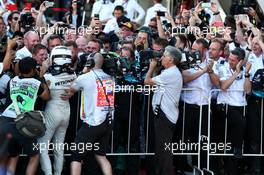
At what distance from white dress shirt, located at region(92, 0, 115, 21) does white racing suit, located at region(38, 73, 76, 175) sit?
6.00m

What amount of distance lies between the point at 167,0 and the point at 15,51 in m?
9.25

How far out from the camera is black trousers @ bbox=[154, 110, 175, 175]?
36.4 feet

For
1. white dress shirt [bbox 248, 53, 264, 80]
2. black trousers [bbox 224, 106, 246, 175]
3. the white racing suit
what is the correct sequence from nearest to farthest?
the white racing suit
black trousers [bbox 224, 106, 246, 175]
white dress shirt [bbox 248, 53, 264, 80]

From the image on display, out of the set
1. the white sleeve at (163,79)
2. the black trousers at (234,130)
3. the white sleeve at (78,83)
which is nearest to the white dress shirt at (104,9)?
the black trousers at (234,130)

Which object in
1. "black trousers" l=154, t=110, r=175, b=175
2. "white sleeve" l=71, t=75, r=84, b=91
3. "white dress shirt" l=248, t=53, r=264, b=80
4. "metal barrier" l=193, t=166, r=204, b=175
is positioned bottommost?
"metal barrier" l=193, t=166, r=204, b=175

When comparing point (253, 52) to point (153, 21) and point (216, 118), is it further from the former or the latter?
point (153, 21)

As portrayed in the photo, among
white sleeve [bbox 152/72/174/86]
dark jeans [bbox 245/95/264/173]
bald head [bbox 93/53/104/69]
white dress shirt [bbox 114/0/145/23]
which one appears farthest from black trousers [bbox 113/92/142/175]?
white dress shirt [bbox 114/0/145/23]

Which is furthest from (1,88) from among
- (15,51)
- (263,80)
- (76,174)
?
(263,80)

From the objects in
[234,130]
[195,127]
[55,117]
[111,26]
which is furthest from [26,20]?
[234,130]

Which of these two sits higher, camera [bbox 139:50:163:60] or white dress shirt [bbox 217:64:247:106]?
camera [bbox 139:50:163:60]

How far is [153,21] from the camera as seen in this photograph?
48.9ft

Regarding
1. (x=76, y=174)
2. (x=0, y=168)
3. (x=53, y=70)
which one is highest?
(x=53, y=70)

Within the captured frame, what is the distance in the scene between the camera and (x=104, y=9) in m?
16.9

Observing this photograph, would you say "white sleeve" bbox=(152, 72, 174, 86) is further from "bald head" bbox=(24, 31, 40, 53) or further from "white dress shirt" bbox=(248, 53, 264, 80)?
"bald head" bbox=(24, 31, 40, 53)
